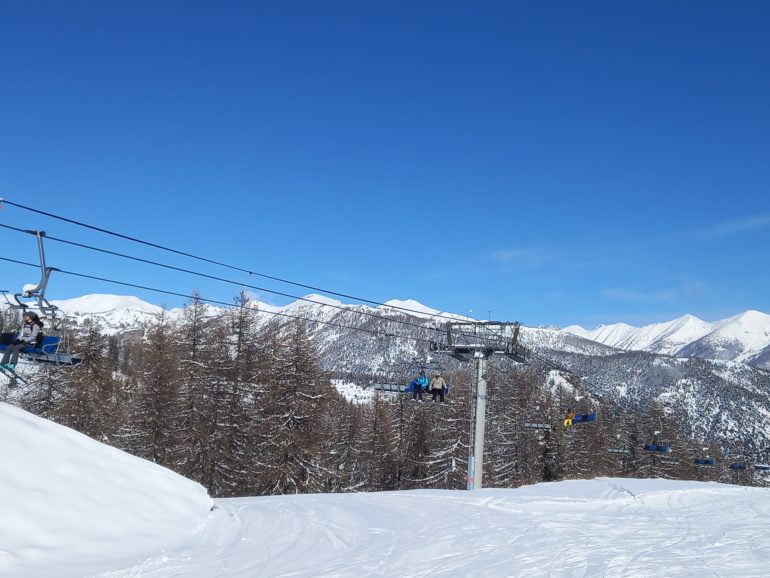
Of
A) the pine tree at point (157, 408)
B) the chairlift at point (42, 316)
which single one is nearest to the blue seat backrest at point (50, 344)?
the chairlift at point (42, 316)

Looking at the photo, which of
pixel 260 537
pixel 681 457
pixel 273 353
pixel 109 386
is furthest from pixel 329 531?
pixel 681 457

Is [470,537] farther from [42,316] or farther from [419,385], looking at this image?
[419,385]

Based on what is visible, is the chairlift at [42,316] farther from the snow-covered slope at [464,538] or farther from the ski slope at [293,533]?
the snow-covered slope at [464,538]

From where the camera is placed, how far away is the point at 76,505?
9.55 m

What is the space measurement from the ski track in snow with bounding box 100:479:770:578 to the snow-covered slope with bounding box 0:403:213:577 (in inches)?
21.8

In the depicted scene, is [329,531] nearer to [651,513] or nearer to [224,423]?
[651,513]

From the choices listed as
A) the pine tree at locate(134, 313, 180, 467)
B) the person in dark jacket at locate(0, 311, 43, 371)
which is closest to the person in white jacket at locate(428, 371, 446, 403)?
the pine tree at locate(134, 313, 180, 467)

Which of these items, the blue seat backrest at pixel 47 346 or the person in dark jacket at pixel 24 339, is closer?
the person in dark jacket at pixel 24 339

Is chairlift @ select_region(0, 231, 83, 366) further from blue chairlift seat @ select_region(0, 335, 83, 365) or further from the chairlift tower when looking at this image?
the chairlift tower

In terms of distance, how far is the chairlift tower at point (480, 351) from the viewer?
2759 cm

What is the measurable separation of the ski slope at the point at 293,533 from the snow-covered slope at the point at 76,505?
0.03 meters

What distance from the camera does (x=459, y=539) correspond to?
11727mm

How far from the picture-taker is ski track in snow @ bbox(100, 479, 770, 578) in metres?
9.42

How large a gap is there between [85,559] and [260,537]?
3411 millimetres
